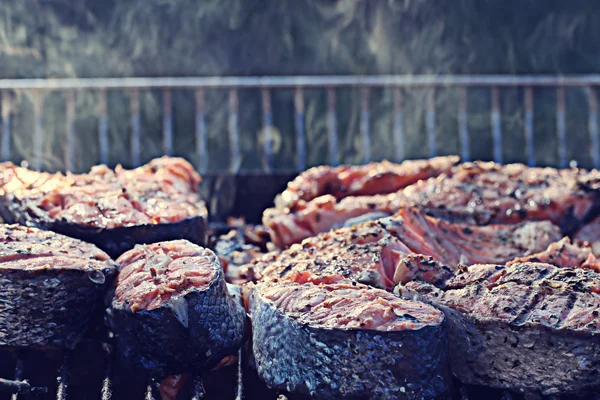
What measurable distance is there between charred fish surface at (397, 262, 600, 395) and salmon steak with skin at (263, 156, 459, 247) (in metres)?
1.39

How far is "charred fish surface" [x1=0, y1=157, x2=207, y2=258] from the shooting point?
126 inches

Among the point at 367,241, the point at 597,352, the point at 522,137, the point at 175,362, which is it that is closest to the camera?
the point at 597,352

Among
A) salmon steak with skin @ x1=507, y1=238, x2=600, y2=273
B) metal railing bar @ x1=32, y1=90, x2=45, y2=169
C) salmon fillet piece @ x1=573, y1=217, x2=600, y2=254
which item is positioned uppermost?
salmon steak with skin @ x1=507, y1=238, x2=600, y2=273

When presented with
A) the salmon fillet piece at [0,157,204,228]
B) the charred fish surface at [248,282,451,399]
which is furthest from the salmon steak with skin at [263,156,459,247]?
the charred fish surface at [248,282,451,399]

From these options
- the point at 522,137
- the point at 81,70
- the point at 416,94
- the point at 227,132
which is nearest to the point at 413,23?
the point at 416,94

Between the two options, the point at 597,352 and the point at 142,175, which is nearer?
the point at 597,352

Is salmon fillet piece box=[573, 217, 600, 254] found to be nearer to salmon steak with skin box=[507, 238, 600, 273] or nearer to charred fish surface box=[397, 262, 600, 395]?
salmon steak with skin box=[507, 238, 600, 273]

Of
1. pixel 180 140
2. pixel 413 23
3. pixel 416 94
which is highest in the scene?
pixel 413 23

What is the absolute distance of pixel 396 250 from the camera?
3105mm

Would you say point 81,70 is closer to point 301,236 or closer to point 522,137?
point 522,137

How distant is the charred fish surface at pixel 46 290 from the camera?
103 inches

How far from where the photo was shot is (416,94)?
49.9ft

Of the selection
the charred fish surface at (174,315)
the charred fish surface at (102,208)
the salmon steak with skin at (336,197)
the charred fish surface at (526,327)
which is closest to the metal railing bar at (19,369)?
the charred fish surface at (174,315)

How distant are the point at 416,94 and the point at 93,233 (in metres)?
12.8
